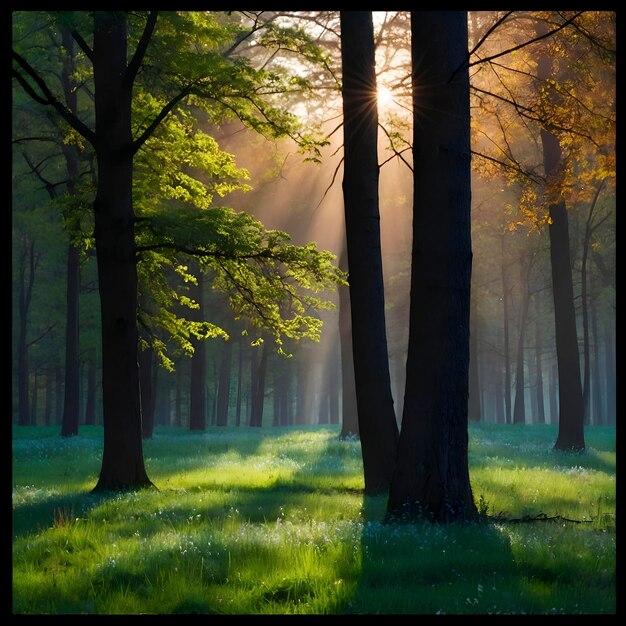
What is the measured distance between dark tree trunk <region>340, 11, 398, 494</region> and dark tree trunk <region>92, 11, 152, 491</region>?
13.5ft

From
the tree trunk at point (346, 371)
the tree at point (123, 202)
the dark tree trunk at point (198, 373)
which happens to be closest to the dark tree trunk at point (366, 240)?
the tree at point (123, 202)

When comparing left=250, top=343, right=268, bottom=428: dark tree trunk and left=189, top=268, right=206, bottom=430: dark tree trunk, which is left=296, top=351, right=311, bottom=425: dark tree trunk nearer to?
left=250, top=343, right=268, bottom=428: dark tree trunk

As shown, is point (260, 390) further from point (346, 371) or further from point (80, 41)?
point (80, 41)

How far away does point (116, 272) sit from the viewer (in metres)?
13.2

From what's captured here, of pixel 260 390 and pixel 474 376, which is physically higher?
pixel 474 376

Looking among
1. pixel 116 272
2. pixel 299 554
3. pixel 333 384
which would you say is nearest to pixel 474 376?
pixel 116 272

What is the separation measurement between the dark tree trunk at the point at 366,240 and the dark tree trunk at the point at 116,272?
4.11 meters

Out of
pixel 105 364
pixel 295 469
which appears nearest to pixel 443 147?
pixel 105 364

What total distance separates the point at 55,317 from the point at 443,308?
37.9 m

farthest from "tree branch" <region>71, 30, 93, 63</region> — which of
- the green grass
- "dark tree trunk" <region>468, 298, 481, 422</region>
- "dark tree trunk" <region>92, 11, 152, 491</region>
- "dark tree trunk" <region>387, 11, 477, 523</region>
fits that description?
"dark tree trunk" <region>468, 298, 481, 422</region>

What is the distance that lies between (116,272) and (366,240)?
460cm

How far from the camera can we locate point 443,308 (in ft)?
29.4

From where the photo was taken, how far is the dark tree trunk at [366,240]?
39.5 feet

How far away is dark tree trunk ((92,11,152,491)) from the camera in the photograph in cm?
1313
